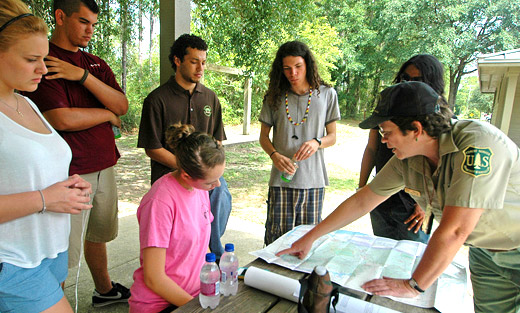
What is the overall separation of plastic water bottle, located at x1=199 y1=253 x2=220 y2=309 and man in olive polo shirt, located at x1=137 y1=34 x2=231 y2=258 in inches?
42.7

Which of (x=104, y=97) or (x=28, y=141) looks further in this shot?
(x=104, y=97)

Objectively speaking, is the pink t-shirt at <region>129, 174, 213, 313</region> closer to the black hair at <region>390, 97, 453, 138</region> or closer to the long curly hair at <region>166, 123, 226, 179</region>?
the long curly hair at <region>166, 123, 226, 179</region>

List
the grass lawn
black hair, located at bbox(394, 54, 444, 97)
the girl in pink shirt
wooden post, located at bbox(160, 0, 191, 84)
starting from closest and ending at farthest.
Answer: the girl in pink shirt, black hair, located at bbox(394, 54, 444, 97), wooden post, located at bbox(160, 0, 191, 84), the grass lawn

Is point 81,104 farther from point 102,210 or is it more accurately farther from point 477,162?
point 477,162

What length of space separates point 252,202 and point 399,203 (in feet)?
11.0

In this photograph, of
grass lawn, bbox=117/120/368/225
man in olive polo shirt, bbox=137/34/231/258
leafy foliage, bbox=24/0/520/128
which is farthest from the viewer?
leafy foliage, bbox=24/0/520/128

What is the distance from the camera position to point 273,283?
1184 mm

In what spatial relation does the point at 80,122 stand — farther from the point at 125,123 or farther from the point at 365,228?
the point at 125,123

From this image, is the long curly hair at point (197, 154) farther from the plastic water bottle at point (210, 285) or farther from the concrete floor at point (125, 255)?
the concrete floor at point (125, 255)

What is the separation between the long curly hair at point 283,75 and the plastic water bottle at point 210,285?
147 centimetres


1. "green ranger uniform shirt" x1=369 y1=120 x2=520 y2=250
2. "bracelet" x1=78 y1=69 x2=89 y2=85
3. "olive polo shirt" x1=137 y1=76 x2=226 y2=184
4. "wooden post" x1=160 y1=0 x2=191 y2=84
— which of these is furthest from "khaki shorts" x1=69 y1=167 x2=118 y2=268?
"green ranger uniform shirt" x1=369 y1=120 x2=520 y2=250

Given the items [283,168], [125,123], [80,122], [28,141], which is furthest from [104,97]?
[125,123]

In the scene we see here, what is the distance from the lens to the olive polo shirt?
6.88 ft

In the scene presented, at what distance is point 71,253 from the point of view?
1.91 meters
